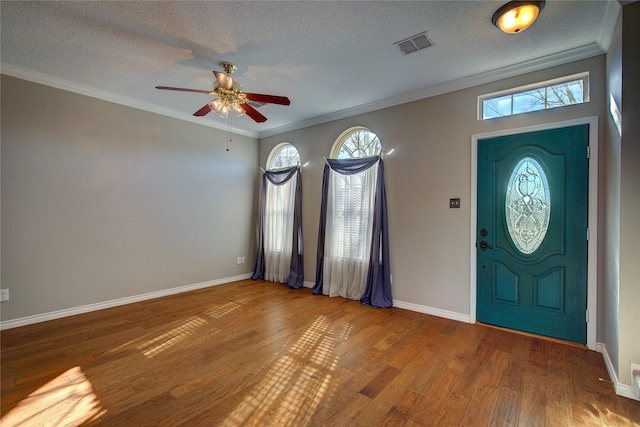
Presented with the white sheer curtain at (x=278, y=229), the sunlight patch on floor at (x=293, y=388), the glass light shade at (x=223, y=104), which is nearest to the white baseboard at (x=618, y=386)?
the sunlight patch on floor at (x=293, y=388)

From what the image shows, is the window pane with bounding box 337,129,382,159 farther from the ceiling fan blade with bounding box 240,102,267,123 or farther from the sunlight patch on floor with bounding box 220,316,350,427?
the sunlight patch on floor with bounding box 220,316,350,427

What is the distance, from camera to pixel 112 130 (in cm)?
387

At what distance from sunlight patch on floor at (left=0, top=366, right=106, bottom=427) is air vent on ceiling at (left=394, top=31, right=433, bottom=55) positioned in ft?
12.0

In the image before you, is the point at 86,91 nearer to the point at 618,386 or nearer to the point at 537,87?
the point at 537,87

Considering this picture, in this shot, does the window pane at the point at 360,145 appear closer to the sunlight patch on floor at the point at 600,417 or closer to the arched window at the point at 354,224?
the arched window at the point at 354,224

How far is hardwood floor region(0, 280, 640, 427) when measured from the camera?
1.81 metres

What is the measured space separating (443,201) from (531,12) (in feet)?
6.33

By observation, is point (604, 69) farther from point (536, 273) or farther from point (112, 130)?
point (112, 130)

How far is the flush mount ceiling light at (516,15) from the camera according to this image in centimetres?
211

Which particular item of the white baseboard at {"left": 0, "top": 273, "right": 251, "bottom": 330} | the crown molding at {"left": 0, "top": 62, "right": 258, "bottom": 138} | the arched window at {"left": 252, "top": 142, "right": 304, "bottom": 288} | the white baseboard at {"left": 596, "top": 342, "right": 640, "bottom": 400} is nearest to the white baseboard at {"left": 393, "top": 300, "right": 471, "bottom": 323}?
the white baseboard at {"left": 596, "top": 342, "right": 640, "bottom": 400}

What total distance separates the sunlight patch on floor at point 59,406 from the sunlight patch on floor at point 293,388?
922 millimetres

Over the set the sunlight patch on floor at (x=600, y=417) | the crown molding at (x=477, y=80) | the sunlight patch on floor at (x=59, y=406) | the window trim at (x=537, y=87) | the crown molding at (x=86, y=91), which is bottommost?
the sunlight patch on floor at (x=59, y=406)

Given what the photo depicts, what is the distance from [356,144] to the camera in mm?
4457

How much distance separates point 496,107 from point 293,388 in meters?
3.50
